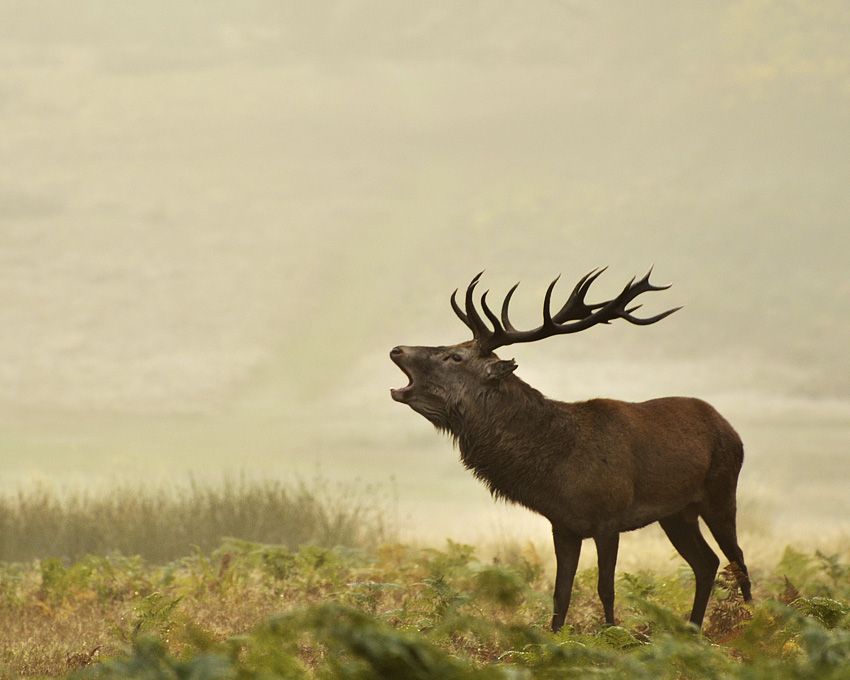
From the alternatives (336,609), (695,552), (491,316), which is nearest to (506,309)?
(491,316)

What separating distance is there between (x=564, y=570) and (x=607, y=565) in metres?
0.32

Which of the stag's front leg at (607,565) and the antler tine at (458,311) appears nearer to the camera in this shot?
the stag's front leg at (607,565)

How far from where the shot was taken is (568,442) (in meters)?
7.15

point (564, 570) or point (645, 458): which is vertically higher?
point (645, 458)

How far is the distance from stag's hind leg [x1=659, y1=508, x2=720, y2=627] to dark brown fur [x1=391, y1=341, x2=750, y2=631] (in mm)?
152

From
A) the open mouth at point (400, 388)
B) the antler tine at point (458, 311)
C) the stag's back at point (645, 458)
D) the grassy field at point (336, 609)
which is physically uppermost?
the antler tine at point (458, 311)

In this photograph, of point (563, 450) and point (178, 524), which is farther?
point (178, 524)

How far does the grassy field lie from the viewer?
9.86 feet

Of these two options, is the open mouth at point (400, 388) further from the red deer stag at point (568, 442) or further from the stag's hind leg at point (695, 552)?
the stag's hind leg at point (695, 552)

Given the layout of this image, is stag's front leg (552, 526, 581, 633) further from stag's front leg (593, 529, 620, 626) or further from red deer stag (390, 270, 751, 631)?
stag's front leg (593, 529, 620, 626)

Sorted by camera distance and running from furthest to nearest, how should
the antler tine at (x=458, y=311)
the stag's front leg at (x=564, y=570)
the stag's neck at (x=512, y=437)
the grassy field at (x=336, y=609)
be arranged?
1. the antler tine at (x=458, y=311)
2. the stag's neck at (x=512, y=437)
3. the stag's front leg at (x=564, y=570)
4. the grassy field at (x=336, y=609)

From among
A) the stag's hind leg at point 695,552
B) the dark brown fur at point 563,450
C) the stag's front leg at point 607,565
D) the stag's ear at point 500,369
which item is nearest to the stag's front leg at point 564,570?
the dark brown fur at point 563,450

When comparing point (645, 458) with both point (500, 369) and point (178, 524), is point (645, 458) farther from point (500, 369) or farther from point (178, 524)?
point (178, 524)

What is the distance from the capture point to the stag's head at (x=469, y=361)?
24.1ft
